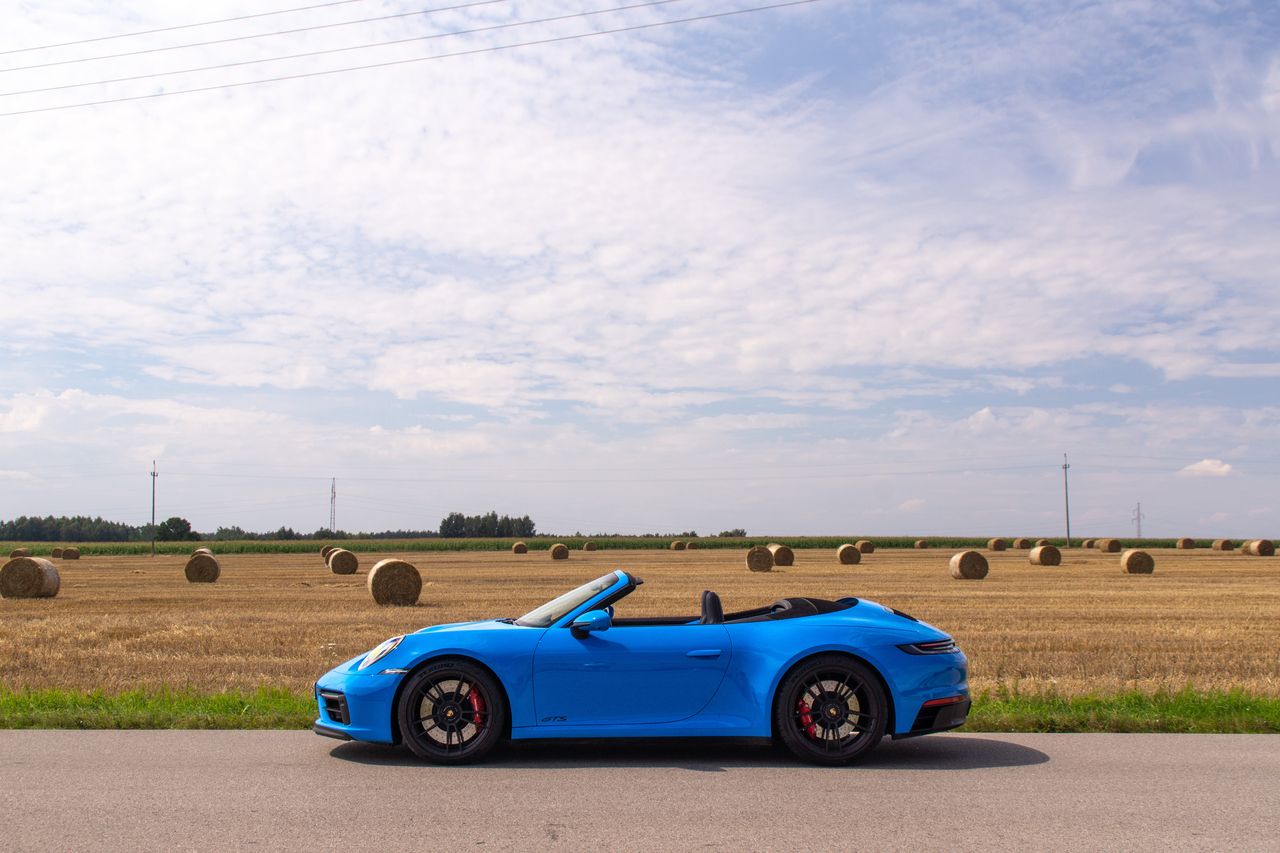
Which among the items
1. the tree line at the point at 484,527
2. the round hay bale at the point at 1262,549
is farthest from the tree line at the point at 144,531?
the round hay bale at the point at 1262,549

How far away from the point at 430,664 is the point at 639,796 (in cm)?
Answer: 176

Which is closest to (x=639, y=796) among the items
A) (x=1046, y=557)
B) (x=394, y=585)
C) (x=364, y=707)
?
(x=364, y=707)

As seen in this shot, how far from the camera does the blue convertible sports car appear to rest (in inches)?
279

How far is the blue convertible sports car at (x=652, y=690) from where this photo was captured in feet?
23.2

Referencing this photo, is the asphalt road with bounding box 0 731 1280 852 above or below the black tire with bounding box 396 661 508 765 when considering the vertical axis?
below

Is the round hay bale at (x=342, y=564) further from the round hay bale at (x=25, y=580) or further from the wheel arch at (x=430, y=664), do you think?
the wheel arch at (x=430, y=664)

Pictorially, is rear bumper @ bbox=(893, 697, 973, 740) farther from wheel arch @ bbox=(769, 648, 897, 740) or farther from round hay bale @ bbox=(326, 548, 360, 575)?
round hay bale @ bbox=(326, 548, 360, 575)

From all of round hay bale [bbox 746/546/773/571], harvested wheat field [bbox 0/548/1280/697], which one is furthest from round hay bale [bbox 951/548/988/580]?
round hay bale [bbox 746/546/773/571]

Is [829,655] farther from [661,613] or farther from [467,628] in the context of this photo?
[661,613]

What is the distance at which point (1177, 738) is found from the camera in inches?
306

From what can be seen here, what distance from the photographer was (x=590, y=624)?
285 inches

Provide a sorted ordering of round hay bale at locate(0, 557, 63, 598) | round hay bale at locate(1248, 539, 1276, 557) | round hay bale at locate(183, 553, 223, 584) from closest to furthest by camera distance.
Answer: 1. round hay bale at locate(0, 557, 63, 598)
2. round hay bale at locate(183, 553, 223, 584)
3. round hay bale at locate(1248, 539, 1276, 557)

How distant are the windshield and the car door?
35 cm

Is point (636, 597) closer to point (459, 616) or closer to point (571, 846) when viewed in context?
point (459, 616)
